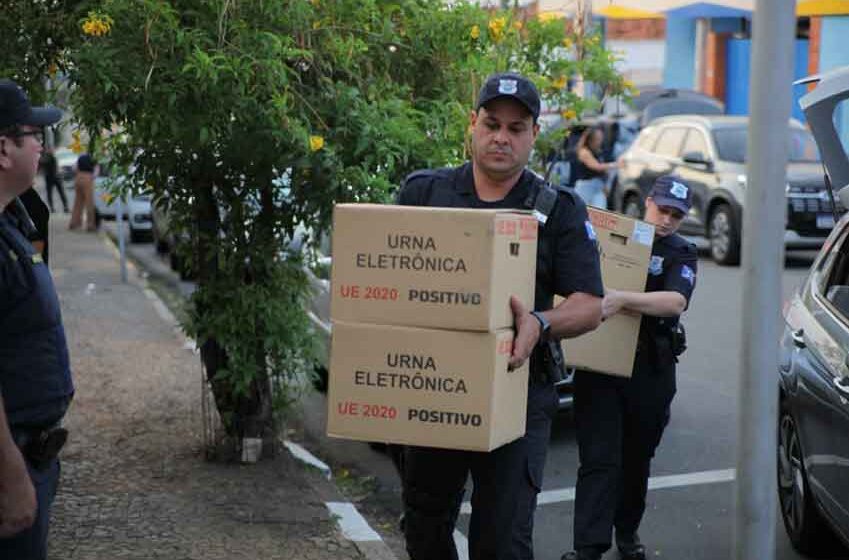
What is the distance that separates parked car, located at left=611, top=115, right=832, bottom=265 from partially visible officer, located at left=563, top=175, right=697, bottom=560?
10328mm

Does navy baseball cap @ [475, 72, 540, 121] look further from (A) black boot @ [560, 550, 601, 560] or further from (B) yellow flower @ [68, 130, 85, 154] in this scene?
(B) yellow flower @ [68, 130, 85, 154]

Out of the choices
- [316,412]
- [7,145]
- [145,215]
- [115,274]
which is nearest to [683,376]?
[316,412]

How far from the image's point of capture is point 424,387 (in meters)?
4.24

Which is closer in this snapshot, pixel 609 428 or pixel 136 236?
pixel 609 428

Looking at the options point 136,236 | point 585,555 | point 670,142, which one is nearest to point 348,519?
point 585,555

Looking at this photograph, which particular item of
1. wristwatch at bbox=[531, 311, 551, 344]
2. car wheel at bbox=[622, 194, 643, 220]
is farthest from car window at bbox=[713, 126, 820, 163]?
wristwatch at bbox=[531, 311, 551, 344]

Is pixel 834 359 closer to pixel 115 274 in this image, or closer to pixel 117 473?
pixel 117 473

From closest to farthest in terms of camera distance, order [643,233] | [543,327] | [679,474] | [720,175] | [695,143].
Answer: [543,327], [643,233], [679,474], [720,175], [695,143]

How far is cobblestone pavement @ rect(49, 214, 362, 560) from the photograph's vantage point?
6.19m

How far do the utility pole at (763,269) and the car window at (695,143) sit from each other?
14.2 m

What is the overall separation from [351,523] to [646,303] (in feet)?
5.83

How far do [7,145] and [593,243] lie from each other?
6.04 ft

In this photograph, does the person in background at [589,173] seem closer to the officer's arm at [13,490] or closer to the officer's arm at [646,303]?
the officer's arm at [646,303]

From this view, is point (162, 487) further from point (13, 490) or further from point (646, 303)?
point (13, 490)
